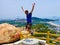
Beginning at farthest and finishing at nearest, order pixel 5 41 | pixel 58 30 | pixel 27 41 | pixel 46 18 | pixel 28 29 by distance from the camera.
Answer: pixel 46 18
pixel 58 30
pixel 28 29
pixel 5 41
pixel 27 41

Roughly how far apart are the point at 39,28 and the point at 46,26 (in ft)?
0.90

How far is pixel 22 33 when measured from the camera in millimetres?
5480

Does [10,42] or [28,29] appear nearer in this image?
[10,42]

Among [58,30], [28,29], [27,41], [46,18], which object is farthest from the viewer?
[46,18]

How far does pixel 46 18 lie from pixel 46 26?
478 mm

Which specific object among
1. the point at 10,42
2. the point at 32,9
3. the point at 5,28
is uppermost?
the point at 32,9

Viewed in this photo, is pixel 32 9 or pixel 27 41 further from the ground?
pixel 32 9

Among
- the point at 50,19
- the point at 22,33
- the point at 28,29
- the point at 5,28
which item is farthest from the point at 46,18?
the point at 5,28

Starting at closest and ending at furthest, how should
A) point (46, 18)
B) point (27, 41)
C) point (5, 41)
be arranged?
1. point (27, 41)
2. point (5, 41)
3. point (46, 18)

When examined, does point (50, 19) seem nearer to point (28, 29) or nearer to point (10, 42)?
point (28, 29)

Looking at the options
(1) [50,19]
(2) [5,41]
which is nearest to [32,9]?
(1) [50,19]

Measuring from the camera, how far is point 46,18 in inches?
269

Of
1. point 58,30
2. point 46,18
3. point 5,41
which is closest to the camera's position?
point 5,41

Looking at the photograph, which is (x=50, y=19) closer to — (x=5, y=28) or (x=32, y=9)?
(x=32, y=9)
